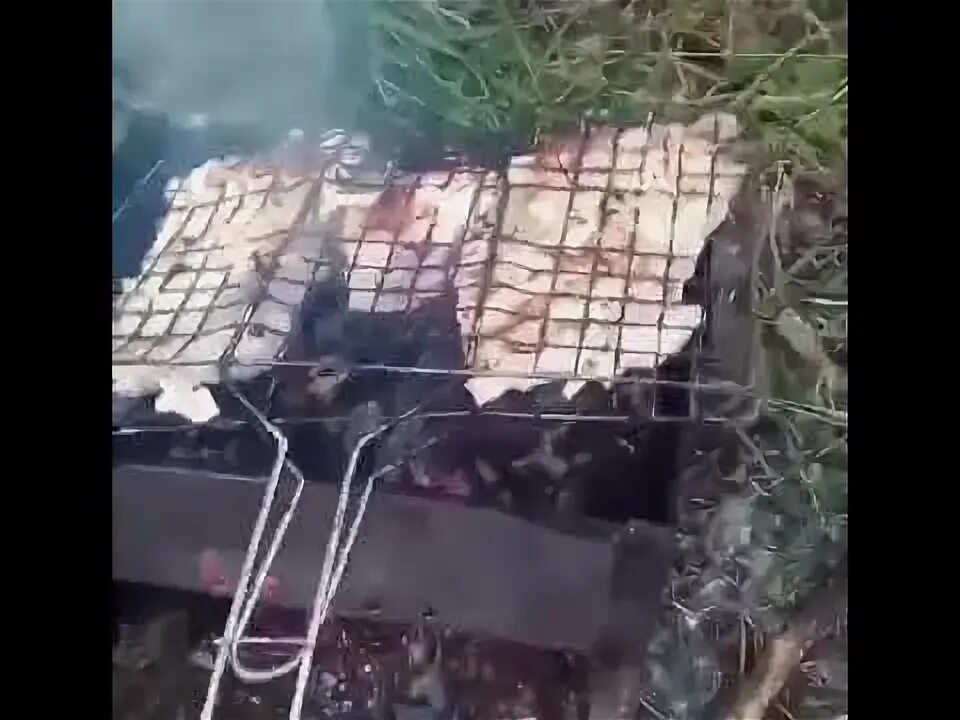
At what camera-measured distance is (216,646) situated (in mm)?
812

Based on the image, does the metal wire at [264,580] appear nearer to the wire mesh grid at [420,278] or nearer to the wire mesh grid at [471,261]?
the wire mesh grid at [420,278]

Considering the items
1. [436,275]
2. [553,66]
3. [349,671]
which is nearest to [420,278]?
[436,275]

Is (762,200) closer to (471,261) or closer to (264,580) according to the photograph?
(471,261)

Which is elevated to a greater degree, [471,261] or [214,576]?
[471,261]

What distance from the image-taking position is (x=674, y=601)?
0.81 metres

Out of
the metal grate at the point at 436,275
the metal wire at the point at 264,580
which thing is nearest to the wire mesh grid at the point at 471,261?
the metal grate at the point at 436,275

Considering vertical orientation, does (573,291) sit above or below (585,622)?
above

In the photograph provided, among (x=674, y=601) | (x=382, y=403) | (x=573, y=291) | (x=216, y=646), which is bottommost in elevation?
(x=216, y=646)

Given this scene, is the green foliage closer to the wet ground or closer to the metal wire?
the metal wire

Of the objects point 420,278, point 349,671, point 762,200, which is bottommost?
point 349,671

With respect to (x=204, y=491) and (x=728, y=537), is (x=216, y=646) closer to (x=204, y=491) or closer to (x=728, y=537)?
(x=204, y=491)

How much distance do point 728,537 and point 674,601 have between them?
8 cm

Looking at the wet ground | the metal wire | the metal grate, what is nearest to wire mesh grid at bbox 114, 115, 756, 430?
the metal grate
